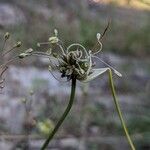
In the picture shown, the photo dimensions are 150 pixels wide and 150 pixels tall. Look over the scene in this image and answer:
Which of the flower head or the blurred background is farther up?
the flower head

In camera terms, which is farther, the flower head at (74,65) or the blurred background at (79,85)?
the blurred background at (79,85)

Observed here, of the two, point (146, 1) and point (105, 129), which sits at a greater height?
point (146, 1)

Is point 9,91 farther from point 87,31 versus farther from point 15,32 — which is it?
point 87,31

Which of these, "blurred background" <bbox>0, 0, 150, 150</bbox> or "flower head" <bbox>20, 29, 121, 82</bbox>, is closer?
"flower head" <bbox>20, 29, 121, 82</bbox>

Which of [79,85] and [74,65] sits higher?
[74,65]

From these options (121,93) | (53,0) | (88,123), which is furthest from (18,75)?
(53,0)

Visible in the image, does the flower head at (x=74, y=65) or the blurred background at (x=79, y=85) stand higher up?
the flower head at (x=74, y=65)

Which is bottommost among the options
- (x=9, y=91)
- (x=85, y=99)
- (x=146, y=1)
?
(x=9, y=91)

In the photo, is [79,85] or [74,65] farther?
[79,85]
